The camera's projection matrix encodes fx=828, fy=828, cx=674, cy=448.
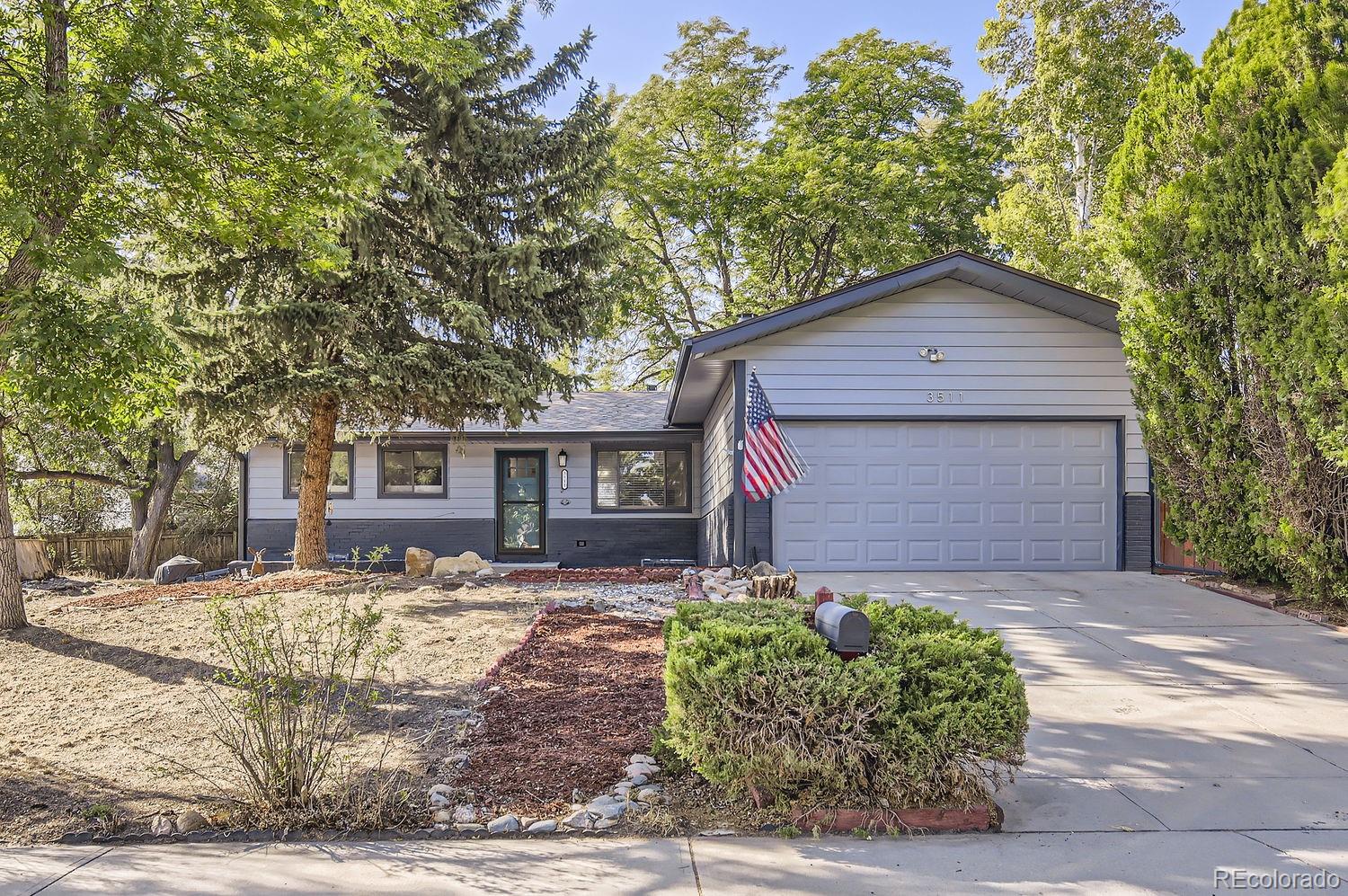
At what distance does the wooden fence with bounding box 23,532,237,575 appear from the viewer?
51.1 feet

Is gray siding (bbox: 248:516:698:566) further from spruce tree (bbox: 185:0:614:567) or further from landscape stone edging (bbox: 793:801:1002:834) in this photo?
landscape stone edging (bbox: 793:801:1002:834)

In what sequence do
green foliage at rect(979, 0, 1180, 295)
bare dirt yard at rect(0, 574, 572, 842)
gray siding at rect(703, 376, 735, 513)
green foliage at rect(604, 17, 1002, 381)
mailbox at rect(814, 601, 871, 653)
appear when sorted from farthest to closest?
green foliage at rect(604, 17, 1002, 381) → green foliage at rect(979, 0, 1180, 295) → gray siding at rect(703, 376, 735, 513) → bare dirt yard at rect(0, 574, 572, 842) → mailbox at rect(814, 601, 871, 653)

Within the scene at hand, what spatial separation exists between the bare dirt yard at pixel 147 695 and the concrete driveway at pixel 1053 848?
1.93 feet

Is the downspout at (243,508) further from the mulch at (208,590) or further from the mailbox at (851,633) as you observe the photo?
the mailbox at (851,633)

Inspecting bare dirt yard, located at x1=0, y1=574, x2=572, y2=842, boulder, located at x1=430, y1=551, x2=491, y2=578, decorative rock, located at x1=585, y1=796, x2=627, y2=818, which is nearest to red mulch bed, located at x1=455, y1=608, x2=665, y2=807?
decorative rock, located at x1=585, y1=796, x2=627, y2=818

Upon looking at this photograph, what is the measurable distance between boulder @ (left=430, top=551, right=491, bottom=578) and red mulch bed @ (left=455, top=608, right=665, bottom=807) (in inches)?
215

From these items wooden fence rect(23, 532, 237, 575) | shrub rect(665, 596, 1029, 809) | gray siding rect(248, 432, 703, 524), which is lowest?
wooden fence rect(23, 532, 237, 575)

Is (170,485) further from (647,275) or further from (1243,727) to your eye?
(1243,727)

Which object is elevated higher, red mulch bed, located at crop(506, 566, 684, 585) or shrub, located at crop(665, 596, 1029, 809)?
shrub, located at crop(665, 596, 1029, 809)

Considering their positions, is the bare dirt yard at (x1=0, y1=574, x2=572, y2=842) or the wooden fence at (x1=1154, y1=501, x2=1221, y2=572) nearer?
the bare dirt yard at (x1=0, y1=574, x2=572, y2=842)

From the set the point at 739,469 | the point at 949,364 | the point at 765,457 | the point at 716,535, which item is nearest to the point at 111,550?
the point at 716,535

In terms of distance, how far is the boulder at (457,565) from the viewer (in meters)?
12.1

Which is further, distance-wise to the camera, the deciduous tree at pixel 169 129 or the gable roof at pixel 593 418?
the gable roof at pixel 593 418

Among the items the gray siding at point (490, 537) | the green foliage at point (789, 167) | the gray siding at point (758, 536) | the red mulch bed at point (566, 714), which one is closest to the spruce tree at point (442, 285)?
the gray siding at point (758, 536)
